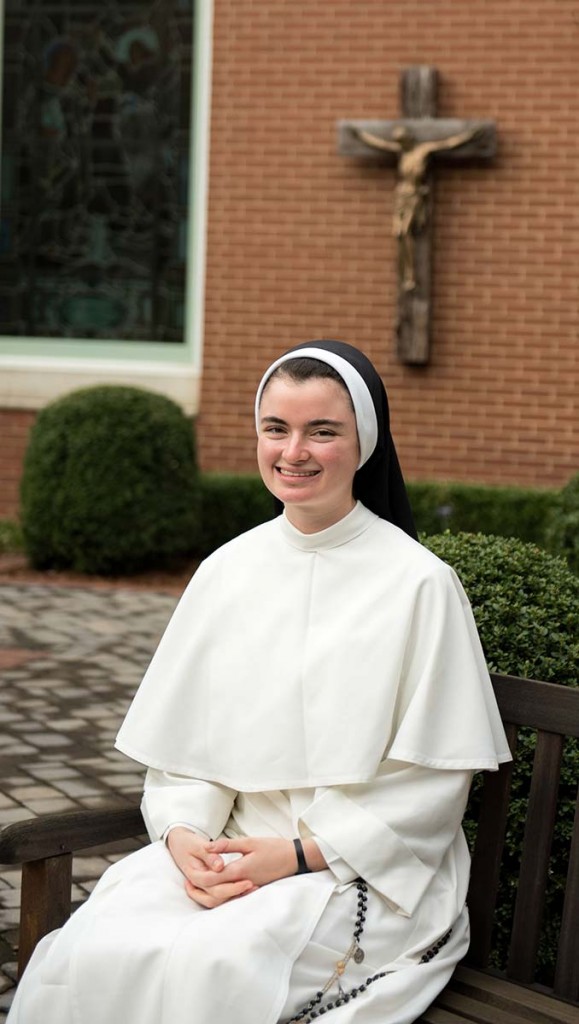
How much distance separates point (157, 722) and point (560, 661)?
0.95 m

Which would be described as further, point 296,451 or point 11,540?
point 11,540

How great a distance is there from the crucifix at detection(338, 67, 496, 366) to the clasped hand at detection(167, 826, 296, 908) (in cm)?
883

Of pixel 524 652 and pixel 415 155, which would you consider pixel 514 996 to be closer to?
pixel 524 652

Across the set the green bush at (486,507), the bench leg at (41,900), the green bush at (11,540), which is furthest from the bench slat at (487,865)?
the green bush at (11,540)

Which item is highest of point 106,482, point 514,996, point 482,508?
point 514,996

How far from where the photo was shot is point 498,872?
9.49 ft

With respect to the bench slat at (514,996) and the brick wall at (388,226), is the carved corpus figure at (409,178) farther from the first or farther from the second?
the bench slat at (514,996)

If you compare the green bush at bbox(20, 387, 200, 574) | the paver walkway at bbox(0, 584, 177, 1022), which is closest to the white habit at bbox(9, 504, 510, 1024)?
the paver walkway at bbox(0, 584, 177, 1022)

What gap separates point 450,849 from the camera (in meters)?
2.73

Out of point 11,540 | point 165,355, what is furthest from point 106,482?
point 165,355

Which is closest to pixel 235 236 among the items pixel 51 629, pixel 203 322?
pixel 203 322

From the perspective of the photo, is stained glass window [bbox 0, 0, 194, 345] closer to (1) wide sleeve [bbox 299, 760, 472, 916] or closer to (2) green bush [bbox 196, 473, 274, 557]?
(2) green bush [bbox 196, 473, 274, 557]

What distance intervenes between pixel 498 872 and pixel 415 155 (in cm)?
874

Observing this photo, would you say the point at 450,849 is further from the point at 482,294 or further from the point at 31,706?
the point at 482,294
